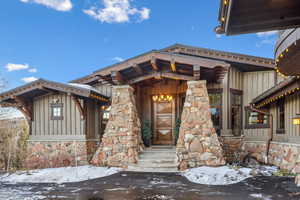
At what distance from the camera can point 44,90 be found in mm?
8484

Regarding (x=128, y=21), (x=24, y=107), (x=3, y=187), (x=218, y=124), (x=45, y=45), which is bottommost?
(x=3, y=187)

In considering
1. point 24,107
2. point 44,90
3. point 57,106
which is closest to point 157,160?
point 57,106

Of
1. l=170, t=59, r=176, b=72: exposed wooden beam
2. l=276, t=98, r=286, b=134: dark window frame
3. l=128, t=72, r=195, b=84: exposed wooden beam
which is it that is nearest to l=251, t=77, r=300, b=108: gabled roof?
l=276, t=98, r=286, b=134: dark window frame

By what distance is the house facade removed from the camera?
22.9 ft

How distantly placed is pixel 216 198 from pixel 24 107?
26.7ft

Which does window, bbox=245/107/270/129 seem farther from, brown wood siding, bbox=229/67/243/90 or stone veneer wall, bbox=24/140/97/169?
stone veneer wall, bbox=24/140/97/169

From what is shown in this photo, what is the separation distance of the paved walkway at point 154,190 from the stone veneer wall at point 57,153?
262 centimetres

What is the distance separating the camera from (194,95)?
7.12m

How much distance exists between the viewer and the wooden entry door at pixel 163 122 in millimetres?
9211

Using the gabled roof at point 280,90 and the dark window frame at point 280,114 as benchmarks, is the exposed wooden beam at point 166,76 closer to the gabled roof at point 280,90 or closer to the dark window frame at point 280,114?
the gabled roof at point 280,90

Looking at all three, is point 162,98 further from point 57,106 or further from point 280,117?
point 280,117

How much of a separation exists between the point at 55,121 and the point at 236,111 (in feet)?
25.9

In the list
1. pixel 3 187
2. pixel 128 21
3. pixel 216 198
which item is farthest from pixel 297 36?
pixel 128 21

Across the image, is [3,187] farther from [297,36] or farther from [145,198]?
[297,36]
